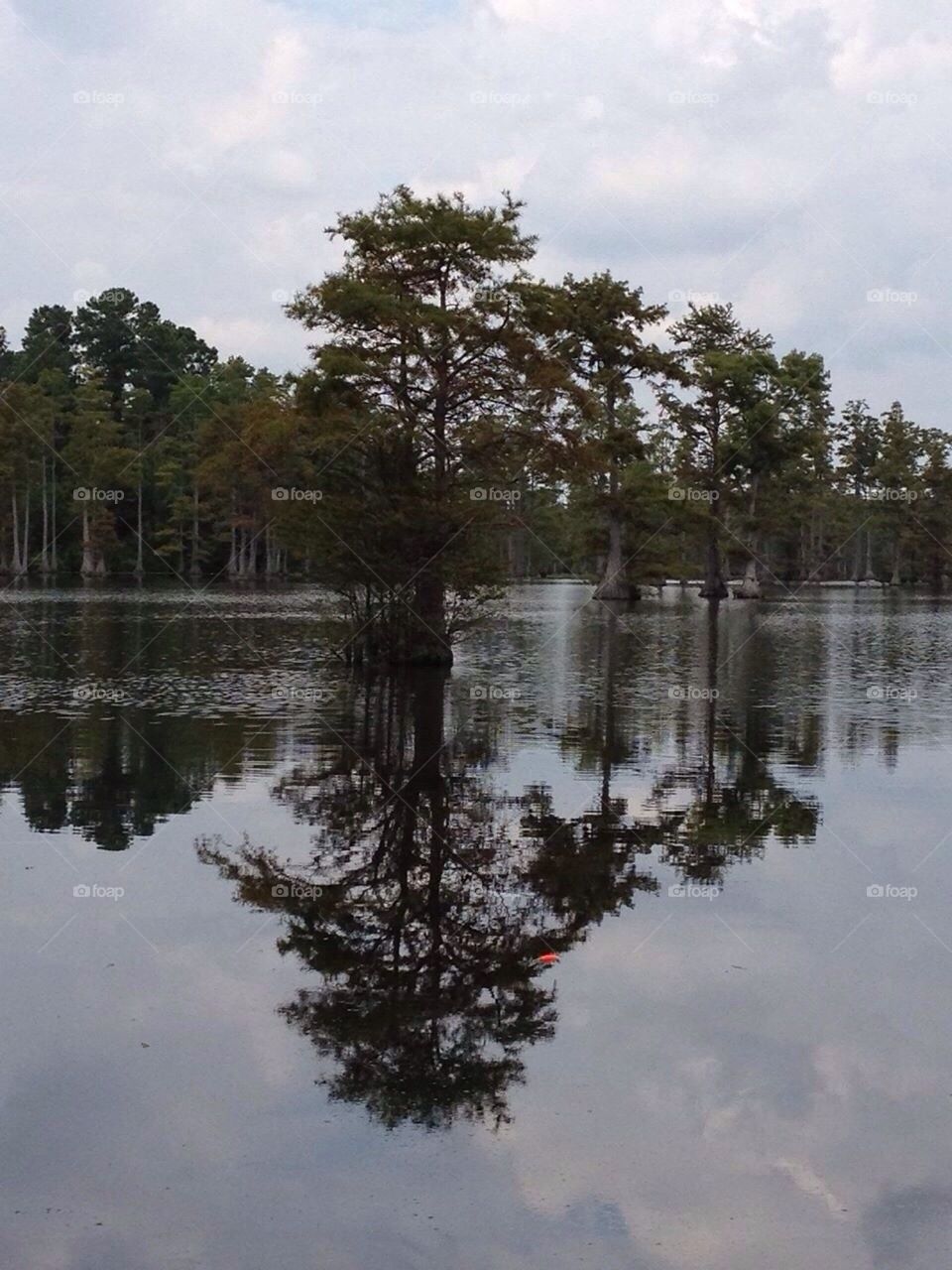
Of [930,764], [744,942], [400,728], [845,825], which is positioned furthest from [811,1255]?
[400,728]

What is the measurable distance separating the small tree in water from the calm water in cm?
903

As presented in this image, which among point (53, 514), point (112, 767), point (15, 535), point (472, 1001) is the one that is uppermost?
point (53, 514)

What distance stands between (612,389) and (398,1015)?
6226 centimetres

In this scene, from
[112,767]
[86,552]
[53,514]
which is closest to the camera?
[112,767]

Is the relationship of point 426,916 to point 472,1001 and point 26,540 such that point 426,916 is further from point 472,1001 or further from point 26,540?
point 26,540

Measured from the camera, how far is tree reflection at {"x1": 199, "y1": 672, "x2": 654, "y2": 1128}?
280 inches

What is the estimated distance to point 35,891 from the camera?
10391mm

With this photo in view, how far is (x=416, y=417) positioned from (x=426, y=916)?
19629mm

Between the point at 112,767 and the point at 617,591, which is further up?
the point at 617,591

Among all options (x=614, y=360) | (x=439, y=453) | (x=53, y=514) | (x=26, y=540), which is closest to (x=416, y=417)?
(x=439, y=453)

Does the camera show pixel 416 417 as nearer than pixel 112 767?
No

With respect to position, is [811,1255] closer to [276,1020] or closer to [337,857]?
[276,1020]

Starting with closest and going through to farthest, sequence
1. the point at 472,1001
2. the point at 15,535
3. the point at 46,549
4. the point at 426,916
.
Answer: the point at 472,1001 → the point at 426,916 → the point at 15,535 → the point at 46,549

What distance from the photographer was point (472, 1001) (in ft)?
26.3
